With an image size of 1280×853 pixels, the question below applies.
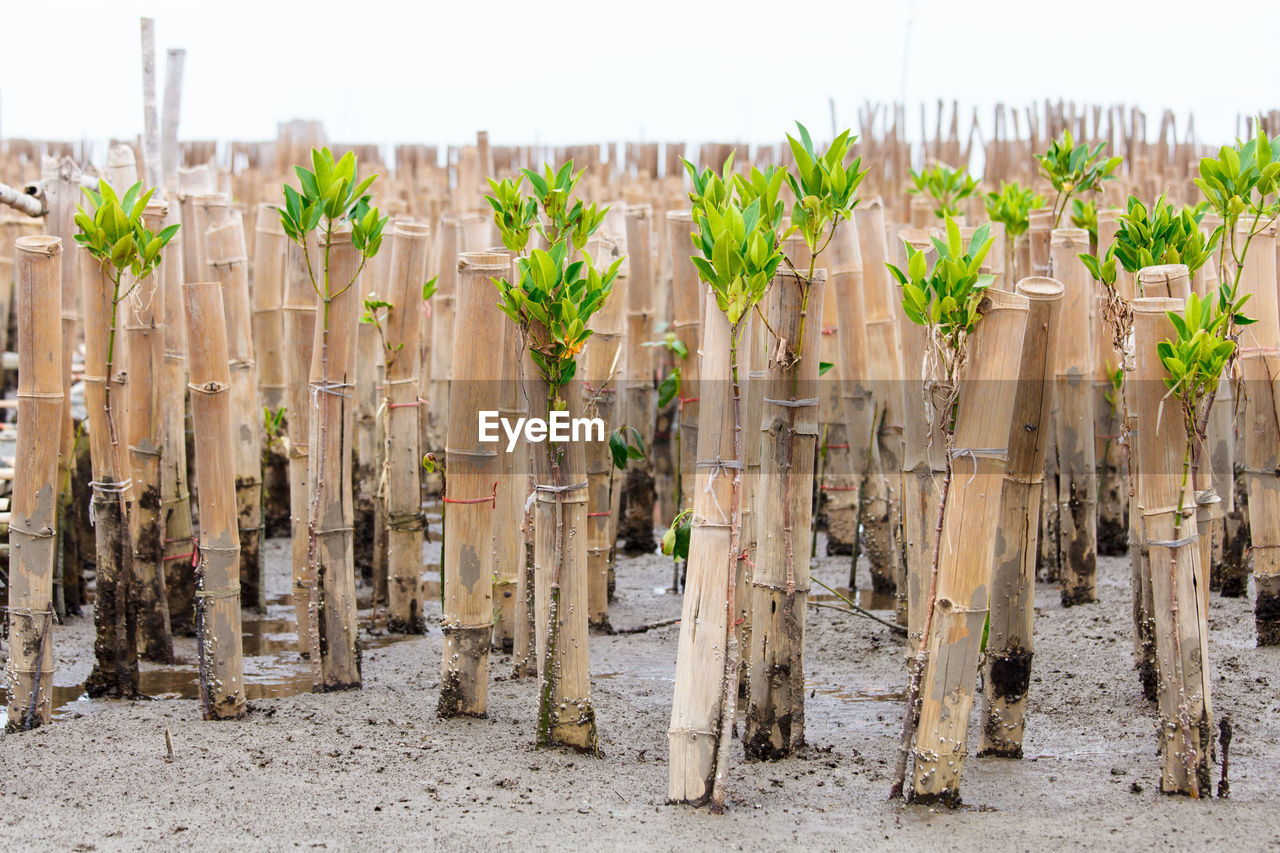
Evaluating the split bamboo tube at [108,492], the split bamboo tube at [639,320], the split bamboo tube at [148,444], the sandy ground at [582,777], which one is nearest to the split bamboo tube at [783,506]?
the sandy ground at [582,777]

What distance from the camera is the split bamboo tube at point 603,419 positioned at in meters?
3.92

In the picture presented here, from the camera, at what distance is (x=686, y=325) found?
4.50m

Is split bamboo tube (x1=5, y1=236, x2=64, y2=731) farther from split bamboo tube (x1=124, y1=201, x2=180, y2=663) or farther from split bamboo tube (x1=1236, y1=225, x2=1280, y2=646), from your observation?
split bamboo tube (x1=1236, y1=225, x2=1280, y2=646)

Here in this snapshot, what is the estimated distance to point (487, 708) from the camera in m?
3.23

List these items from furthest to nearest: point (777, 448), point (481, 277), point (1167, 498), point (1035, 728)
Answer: point (1035, 728)
point (481, 277)
point (777, 448)
point (1167, 498)

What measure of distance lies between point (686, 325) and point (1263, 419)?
204cm

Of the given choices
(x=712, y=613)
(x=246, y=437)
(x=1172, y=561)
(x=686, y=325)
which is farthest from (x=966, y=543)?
(x=246, y=437)

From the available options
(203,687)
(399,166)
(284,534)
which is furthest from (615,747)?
(399,166)

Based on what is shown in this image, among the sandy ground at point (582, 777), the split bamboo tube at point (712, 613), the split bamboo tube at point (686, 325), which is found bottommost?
the sandy ground at point (582, 777)

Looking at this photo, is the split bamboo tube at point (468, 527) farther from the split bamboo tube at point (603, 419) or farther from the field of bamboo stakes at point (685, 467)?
the split bamboo tube at point (603, 419)

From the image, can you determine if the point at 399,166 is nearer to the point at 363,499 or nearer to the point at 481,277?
the point at 363,499

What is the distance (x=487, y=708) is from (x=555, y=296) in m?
1.27

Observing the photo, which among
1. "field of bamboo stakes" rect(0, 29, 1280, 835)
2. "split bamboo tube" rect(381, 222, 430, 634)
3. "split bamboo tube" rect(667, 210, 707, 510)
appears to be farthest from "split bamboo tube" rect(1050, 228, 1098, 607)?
"split bamboo tube" rect(381, 222, 430, 634)

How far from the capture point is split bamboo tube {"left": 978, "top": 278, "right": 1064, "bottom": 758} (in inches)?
109
